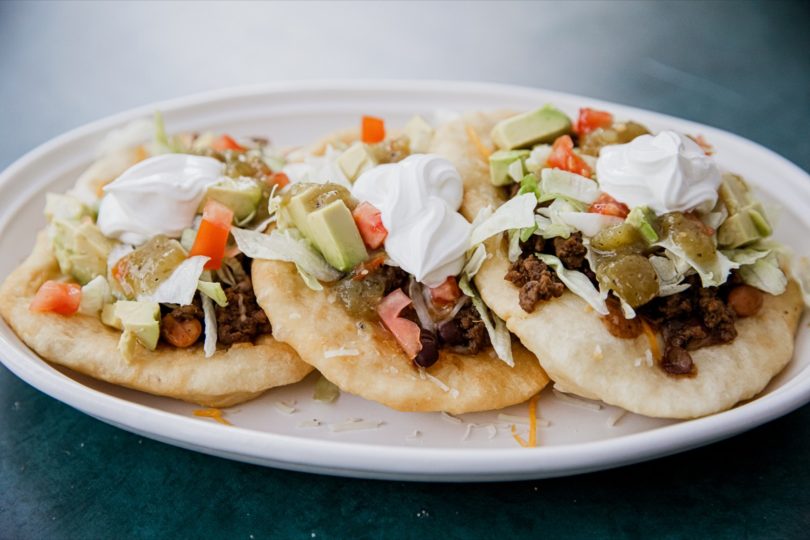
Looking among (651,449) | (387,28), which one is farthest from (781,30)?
(651,449)

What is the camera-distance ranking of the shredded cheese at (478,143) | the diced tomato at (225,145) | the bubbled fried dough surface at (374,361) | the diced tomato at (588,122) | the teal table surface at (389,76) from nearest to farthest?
1. the teal table surface at (389,76)
2. the bubbled fried dough surface at (374,361)
3. the shredded cheese at (478,143)
4. the diced tomato at (588,122)
5. the diced tomato at (225,145)

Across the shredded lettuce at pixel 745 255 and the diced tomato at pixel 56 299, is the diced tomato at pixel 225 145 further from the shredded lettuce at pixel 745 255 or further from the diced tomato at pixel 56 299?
the shredded lettuce at pixel 745 255

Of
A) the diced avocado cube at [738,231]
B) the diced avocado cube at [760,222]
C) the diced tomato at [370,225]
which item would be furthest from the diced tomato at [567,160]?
the diced tomato at [370,225]

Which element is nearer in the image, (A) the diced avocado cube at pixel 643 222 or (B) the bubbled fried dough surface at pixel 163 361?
(B) the bubbled fried dough surface at pixel 163 361

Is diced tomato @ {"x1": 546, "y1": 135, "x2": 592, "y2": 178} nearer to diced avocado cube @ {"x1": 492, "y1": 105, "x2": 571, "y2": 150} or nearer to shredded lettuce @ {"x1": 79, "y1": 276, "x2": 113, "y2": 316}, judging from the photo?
diced avocado cube @ {"x1": 492, "y1": 105, "x2": 571, "y2": 150}

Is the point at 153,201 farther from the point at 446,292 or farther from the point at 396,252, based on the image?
the point at 446,292

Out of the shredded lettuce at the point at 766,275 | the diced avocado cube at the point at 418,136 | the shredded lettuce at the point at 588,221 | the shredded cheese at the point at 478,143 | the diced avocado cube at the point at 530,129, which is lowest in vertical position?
the shredded lettuce at the point at 766,275

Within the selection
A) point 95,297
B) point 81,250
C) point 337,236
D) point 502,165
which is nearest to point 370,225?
point 337,236
